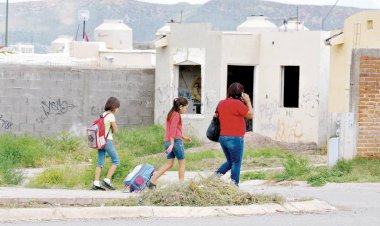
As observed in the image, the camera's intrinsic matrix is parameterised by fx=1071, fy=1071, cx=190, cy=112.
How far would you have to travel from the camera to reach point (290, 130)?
105 ft

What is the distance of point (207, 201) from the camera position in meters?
14.2

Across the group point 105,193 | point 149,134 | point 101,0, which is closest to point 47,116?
point 149,134

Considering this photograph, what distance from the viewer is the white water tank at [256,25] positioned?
39.5 meters

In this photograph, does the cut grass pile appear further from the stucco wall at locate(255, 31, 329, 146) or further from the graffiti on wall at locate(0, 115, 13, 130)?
the graffiti on wall at locate(0, 115, 13, 130)

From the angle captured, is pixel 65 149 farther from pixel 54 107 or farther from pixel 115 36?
pixel 115 36

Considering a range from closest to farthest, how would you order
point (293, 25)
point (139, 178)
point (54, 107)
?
point (139, 178) → point (54, 107) → point (293, 25)

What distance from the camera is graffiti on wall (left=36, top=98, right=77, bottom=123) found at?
31.8 metres

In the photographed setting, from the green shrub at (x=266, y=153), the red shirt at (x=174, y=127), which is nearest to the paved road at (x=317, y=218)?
the red shirt at (x=174, y=127)

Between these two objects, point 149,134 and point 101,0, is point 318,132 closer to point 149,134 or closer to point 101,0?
point 149,134

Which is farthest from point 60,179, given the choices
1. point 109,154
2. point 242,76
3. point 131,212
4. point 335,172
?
point 242,76

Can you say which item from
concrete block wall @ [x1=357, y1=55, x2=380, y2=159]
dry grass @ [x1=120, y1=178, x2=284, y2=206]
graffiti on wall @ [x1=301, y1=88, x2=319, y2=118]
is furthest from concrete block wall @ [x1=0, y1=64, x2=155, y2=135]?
dry grass @ [x1=120, y1=178, x2=284, y2=206]

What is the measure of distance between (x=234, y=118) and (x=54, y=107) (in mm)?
16368

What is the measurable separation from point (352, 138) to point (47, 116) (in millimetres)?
13903

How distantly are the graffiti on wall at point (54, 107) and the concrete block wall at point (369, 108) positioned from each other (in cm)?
1372
